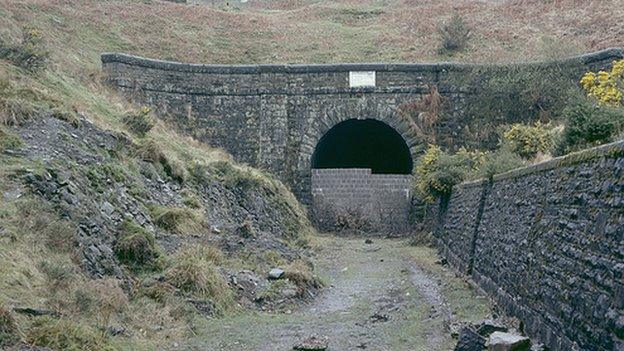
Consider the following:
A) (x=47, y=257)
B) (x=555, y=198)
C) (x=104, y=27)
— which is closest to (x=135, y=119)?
(x=47, y=257)

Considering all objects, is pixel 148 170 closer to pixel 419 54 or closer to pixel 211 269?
pixel 211 269

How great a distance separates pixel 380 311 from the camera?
10.4 m

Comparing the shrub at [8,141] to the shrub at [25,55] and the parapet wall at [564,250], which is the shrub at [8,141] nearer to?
the shrub at [25,55]

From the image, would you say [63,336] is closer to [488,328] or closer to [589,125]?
[488,328]

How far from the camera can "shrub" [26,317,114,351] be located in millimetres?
6078

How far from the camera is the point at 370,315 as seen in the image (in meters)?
10.1

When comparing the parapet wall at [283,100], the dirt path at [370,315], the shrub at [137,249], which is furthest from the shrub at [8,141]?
the parapet wall at [283,100]

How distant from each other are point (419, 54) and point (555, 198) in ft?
78.6

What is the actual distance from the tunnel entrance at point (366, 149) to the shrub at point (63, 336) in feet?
73.8

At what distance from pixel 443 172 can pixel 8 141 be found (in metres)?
12.2

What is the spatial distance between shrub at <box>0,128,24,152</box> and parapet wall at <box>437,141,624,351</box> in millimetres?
8109

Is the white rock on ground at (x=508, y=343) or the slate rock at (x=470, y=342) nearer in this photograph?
the white rock on ground at (x=508, y=343)

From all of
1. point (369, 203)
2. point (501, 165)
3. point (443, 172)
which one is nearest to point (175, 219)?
point (501, 165)

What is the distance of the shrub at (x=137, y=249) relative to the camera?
9742 millimetres
